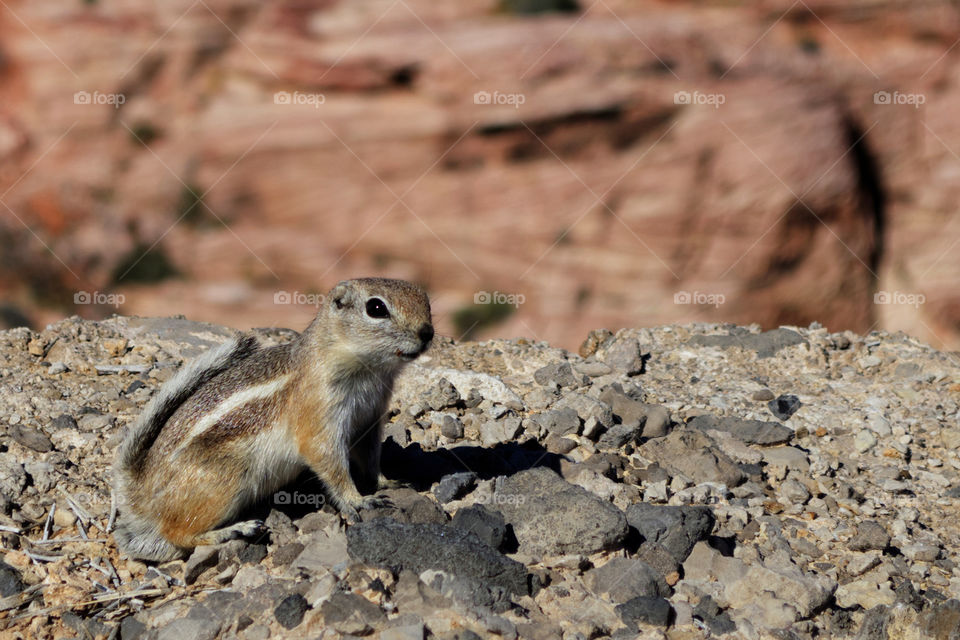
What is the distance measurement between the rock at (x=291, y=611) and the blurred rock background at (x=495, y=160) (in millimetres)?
22136

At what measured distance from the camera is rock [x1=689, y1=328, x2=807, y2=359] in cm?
674

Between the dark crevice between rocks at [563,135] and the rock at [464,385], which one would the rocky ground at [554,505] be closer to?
the rock at [464,385]

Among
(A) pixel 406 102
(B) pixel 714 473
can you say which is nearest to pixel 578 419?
(B) pixel 714 473

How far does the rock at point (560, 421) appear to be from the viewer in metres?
5.41

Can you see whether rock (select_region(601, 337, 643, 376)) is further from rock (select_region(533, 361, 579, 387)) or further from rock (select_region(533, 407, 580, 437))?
rock (select_region(533, 407, 580, 437))

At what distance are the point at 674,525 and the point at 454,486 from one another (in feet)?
3.91

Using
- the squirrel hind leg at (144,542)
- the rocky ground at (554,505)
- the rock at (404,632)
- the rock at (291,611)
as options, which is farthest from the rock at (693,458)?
the squirrel hind leg at (144,542)

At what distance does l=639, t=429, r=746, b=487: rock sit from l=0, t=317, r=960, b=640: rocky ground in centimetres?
2

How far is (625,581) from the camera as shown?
158 inches

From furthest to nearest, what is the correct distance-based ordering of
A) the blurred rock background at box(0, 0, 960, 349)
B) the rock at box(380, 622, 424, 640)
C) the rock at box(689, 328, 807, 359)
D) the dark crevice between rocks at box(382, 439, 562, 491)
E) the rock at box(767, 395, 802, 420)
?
1. the blurred rock background at box(0, 0, 960, 349)
2. the rock at box(689, 328, 807, 359)
3. the rock at box(767, 395, 802, 420)
4. the dark crevice between rocks at box(382, 439, 562, 491)
5. the rock at box(380, 622, 424, 640)

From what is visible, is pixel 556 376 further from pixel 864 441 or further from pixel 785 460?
pixel 864 441

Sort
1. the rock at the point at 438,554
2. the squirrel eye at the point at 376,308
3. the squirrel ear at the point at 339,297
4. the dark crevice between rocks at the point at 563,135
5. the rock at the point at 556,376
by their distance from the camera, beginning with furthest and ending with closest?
the dark crevice between rocks at the point at 563,135, the rock at the point at 556,376, the squirrel ear at the point at 339,297, the squirrel eye at the point at 376,308, the rock at the point at 438,554

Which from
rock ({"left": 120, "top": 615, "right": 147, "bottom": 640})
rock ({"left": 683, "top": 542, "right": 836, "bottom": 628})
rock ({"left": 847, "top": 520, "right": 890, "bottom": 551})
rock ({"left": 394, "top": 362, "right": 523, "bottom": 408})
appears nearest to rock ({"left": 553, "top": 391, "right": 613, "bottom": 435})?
rock ({"left": 394, "top": 362, "right": 523, "bottom": 408})

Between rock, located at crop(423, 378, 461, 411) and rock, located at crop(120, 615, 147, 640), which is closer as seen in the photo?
rock, located at crop(120, 615, 147, 640)
